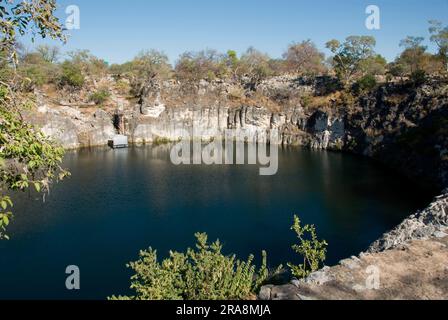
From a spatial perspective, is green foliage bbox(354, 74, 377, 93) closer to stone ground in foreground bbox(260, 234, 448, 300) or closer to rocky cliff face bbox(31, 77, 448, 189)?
rocky cliff face bbox(31, 77, 448, 189)

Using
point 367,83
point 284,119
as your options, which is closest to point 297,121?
point 284,119

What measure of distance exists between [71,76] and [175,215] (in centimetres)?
5963

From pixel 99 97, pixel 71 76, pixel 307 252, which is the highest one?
pixel 71 76

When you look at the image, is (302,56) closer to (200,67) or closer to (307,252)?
(200,67)

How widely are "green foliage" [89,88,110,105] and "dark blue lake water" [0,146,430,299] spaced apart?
3094 centimetres

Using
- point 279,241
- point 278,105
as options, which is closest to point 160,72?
point 278,105

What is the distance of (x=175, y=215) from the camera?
33750mm

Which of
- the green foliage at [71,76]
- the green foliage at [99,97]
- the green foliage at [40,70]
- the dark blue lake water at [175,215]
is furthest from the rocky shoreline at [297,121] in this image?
the dark blue lake water at [175,215]

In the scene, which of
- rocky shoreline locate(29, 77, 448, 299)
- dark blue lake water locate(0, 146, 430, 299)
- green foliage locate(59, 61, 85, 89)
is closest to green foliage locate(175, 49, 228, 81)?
rocky shoreline locate(29, 77, 448, 299)

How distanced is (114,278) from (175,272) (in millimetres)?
11396

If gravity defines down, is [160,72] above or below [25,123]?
above

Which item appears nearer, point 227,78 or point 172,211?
point 172,211
